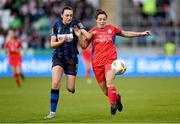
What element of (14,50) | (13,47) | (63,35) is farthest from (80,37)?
(14,50)

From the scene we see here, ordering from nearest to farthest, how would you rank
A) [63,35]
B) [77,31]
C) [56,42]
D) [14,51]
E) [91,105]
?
1. [56,42]
2. [63,35]
3. [77,31]
4. [91,105]
5. [14,51]

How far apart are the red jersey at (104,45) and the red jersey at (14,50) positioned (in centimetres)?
1434

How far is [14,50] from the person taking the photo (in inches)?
1176

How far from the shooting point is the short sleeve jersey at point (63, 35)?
15.0 m

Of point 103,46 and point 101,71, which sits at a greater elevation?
point 103,46

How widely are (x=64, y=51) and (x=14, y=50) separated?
49.1 feet

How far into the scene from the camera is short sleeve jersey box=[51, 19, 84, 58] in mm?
14992

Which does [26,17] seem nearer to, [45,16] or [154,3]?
[45,16]

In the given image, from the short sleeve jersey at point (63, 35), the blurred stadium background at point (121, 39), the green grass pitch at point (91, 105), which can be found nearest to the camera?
the green grass pitch at point (91, 105)

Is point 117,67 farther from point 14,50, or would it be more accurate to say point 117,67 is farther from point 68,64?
point 14,50

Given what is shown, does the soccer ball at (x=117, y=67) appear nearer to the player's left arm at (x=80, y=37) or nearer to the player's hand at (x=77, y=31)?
the player's left arm at (x=80, y=37)

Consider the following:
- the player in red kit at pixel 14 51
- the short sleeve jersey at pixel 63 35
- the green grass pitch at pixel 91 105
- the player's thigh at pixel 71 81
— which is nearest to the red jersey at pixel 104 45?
the short sleeve jersey at pixel 63 35

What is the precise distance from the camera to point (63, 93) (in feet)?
78.0

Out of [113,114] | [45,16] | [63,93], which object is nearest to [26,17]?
[45,16]
